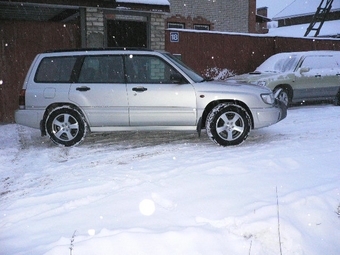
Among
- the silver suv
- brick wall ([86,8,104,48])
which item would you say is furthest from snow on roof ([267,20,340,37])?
the silver suv

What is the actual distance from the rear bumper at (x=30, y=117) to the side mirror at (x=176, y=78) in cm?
239

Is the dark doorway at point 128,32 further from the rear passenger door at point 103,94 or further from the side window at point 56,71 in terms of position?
the rear passenger door at point 103,94

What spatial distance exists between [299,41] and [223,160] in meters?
12.6

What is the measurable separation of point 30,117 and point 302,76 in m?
7.97

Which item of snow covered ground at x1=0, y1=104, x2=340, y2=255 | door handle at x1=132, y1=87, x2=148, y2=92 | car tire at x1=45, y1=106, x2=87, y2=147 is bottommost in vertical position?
snow covered ground at x1=0, y1=104, x2=340, y2=255

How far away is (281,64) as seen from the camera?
12.2m

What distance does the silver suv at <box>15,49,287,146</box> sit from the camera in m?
6.77

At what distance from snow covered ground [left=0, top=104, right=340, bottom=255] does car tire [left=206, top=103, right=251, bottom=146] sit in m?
0.21

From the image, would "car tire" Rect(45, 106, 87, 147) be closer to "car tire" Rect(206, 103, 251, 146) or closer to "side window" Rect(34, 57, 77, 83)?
"side window" Rect(34, 57, 77, 83)

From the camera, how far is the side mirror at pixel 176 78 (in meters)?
6.75

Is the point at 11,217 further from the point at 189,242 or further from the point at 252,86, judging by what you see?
the point at 252,86

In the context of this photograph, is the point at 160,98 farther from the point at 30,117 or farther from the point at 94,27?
the point at 94,27

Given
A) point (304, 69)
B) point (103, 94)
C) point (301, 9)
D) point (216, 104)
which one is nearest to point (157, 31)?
point (304, 69)

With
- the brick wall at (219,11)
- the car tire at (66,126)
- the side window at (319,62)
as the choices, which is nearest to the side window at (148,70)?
the car tire at (66,126)
